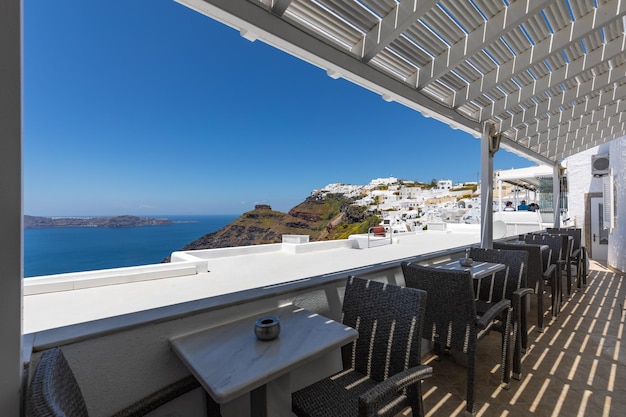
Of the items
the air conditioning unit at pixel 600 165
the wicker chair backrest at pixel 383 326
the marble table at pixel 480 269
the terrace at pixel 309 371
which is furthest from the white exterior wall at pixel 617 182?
the wicker chair backrest at pixel 383 326

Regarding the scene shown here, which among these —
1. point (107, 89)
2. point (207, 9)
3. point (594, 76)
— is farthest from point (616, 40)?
point (107, 89)

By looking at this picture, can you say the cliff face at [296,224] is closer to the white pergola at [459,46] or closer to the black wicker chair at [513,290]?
the white pergola at [459,46]

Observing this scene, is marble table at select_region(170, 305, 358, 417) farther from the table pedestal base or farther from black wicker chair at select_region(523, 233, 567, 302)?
black wicker chair at select_region(523, 233, 567, 302)

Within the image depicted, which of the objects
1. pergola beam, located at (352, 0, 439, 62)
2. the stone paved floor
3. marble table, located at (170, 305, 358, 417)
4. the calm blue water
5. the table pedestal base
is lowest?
the calm blue water

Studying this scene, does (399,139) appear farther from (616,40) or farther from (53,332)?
(53,332)

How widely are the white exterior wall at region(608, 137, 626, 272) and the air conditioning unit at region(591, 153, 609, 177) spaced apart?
42cm

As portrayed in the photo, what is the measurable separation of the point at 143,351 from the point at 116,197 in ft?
110

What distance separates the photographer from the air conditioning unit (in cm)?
681

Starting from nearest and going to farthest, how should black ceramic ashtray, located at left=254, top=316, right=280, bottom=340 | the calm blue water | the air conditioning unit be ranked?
black ceramic ashtray, located at left=254, top=316, right=280, bottom=340
the air conditioning unit
the calm blue water

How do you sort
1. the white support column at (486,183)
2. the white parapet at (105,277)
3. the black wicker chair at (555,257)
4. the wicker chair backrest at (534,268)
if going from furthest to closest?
the white parapet at (105,277), the white support column at (486,183), the black wicker chair at (555,257), the wicker chair backrest at (534,268)

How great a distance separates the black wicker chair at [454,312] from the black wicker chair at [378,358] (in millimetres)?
546

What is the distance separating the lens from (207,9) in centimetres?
151

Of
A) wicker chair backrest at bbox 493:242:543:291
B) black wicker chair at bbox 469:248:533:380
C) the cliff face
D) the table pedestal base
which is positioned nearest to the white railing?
the table pedestal base

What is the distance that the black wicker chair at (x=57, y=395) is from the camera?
651 mm
